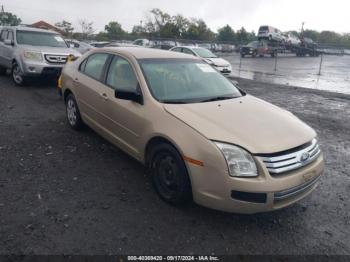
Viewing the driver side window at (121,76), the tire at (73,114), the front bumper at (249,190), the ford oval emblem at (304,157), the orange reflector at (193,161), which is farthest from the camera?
the tire at (73,114)

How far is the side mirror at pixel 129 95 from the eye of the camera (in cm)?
367

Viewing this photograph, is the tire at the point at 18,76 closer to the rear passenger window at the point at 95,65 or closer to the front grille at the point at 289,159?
the rear passenger window at the point at 95,65

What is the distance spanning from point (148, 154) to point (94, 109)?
59.8 inches

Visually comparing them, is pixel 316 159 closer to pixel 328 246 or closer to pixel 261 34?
pixel 328 246

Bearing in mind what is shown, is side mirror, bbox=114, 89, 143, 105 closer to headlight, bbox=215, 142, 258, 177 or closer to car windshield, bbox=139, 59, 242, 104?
car windshield, bbox=139, 59, 242, 104

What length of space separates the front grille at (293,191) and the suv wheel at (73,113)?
147 inches

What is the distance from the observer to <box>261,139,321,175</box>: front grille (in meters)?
2.90

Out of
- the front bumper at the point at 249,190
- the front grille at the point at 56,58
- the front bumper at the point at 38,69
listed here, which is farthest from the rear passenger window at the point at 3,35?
the front bumper at the point at 249,190

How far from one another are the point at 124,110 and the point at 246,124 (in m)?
1.58

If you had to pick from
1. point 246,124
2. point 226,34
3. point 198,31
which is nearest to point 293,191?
point 246,124

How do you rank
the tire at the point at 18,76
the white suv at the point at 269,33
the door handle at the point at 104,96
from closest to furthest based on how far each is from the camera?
the door handle at the point at 104,96, the tire at the point at 18,76, the white suv at the point at 269,33

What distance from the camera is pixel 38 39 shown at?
10.2 metres

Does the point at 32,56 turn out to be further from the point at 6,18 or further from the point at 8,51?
the point at 6,18

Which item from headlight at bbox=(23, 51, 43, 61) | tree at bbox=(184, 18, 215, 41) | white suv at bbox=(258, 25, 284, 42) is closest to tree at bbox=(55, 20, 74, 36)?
tree at bbox=(184, 18, 215, 41)
